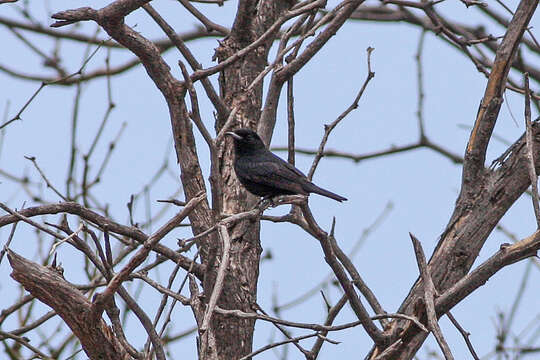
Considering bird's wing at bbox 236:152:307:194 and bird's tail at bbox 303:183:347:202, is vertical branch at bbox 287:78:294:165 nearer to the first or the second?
bird's wing at bbox 236:152:307:194

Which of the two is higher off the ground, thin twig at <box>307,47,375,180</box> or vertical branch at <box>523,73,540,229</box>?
→ thin twig at <box>307,47,375,180</box>

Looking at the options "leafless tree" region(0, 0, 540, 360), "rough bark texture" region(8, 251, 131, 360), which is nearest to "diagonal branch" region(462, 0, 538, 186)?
"leafless tree" region(0, 0, 540, 360)

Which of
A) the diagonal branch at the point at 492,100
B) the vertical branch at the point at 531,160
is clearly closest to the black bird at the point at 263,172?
the diagonal branch at the point at 492,100

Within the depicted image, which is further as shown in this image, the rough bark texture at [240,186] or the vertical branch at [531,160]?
the rough bark texture at [240,186]

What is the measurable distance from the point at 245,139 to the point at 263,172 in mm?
419

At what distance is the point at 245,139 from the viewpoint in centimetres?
617

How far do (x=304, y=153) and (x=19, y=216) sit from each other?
A: 359 cm

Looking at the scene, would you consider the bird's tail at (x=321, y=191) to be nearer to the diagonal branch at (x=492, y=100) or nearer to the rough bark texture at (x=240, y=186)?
the rough bark texture at (x=240, y=186)

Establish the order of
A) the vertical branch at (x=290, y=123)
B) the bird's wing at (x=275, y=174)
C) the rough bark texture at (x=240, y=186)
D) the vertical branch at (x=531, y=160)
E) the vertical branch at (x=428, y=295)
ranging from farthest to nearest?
the bird's wing at (x=275, y=174), the vertical branch at (x=290, y=123), the rough bark texture at (x=240, y=186), the vertical branch at (x=531, y=160), the vertical branch at (x=428, y=295)

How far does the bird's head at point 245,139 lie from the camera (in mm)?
6109

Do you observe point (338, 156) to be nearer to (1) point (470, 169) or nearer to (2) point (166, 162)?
(2) point (166, 162)

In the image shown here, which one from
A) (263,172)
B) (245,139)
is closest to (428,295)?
(245,139)

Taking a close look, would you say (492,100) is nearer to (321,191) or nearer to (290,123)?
(290,123)

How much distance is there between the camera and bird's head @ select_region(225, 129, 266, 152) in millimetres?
6109
